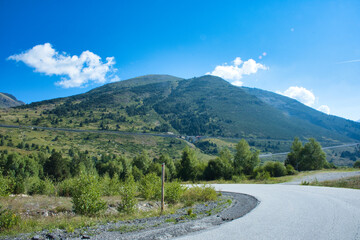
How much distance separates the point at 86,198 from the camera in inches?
440

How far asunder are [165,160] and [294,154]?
36158mm

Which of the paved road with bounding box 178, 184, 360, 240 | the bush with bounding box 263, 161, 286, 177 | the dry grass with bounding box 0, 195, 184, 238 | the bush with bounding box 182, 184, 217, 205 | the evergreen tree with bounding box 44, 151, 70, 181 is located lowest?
the evergreen tree with bounding box 44, 151, 70, 181

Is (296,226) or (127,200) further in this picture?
(127,200)

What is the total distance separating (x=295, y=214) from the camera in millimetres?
9141

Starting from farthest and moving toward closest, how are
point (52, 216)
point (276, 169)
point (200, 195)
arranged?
point (276, 169) < point (200, 195) < point (52, 216)

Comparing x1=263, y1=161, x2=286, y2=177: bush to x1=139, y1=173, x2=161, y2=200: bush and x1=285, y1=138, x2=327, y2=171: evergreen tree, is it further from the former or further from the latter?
x1=139, y1=173, x2=161, y2=200: bush

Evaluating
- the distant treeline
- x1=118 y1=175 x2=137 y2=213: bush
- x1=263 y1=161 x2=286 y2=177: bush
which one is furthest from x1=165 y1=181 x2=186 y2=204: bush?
x1=263 y1=161 x2=286 y2=177: bush

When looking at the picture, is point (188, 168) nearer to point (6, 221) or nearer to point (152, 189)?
point (152, 189)

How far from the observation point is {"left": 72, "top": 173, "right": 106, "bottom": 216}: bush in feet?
36.7

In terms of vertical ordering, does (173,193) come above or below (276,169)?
above

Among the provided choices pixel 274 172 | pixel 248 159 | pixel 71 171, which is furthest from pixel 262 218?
pixel 71 171

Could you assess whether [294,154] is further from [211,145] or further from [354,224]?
[211,145]

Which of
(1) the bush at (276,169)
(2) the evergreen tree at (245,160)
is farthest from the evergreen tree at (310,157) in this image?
(1) the bush at (276,169)

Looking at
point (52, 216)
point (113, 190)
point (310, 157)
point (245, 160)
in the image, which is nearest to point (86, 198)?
point (52, 216)
